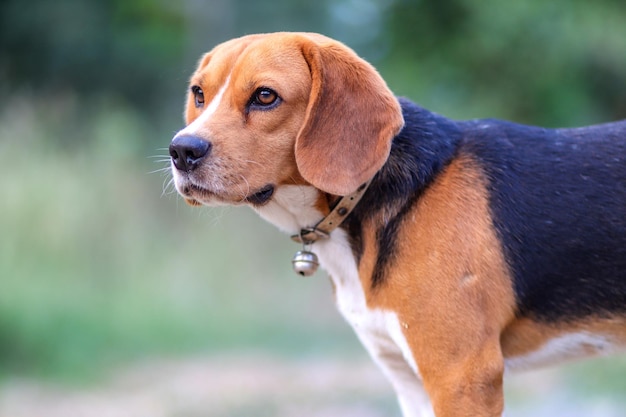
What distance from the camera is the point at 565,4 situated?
39.0 feet

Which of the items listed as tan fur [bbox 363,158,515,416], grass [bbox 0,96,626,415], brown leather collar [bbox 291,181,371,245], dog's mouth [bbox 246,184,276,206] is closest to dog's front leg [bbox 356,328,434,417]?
tan fur [bbox 363,158,515,416]

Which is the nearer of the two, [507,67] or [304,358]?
[304,358]

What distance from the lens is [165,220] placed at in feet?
29.7

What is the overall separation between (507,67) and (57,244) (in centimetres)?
671

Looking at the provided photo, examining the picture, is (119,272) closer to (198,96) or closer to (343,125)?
(198,96)

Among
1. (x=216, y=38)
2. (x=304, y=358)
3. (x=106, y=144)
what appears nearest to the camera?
(x=304, y=358)

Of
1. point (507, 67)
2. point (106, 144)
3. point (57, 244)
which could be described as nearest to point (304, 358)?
point (57, 244)

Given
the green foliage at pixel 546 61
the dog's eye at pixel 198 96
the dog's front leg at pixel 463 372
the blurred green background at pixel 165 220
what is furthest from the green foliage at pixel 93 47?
the dog's front leg at pixel 463 372

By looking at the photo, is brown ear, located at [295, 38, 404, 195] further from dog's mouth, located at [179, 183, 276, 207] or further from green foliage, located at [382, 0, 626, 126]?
green foliage, located at [382, 0, 626, 126]

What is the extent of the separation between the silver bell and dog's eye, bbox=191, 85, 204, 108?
30.7 inches

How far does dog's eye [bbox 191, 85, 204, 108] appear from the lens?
373cm

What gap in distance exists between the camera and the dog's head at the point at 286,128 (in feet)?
11.0

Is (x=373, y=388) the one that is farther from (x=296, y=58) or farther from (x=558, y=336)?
(x=296, y=58)

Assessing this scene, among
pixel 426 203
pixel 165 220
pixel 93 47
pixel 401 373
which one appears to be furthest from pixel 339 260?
pixel 93 47
